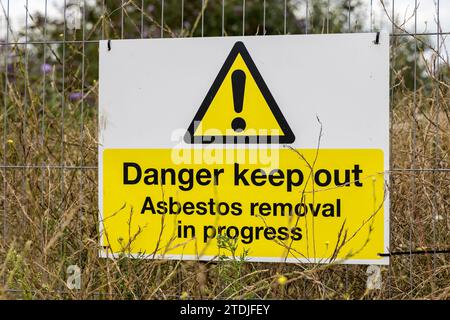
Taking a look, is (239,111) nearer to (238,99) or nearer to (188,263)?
(238,99)

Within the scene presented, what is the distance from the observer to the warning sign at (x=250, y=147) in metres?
3.41

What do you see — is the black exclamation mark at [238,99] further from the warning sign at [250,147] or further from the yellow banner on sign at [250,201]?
the yellow banner on sign at [250,201]

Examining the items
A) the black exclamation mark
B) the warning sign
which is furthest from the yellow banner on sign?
the black exclamation mark

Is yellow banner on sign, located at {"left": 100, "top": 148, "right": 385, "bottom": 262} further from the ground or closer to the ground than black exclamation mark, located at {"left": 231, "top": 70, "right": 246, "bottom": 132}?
closer to the ground

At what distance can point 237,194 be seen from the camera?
3.49 meters

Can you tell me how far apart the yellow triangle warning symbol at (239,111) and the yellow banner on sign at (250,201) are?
0.22ft

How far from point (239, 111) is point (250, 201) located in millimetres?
Result: 399

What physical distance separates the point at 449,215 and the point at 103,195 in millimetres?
1595

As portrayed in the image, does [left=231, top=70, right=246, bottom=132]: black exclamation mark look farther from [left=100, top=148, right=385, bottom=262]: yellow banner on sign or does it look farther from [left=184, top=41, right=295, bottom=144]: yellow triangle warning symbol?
[left=100, top=148, right=385, bottom=262]: yellow banner on sign

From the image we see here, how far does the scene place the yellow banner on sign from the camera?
3.40 m

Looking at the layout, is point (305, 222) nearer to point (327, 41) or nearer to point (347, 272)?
point (347, 272)

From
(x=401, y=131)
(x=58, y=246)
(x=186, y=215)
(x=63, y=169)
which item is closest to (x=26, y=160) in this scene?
(x=63, y=169)

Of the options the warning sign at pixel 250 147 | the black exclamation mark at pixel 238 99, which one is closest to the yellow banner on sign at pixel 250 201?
the warning sign at pixel 250 147

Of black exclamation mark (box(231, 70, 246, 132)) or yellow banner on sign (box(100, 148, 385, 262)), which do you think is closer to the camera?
yellow banner on sign (box(100, 148, 385, 262))
